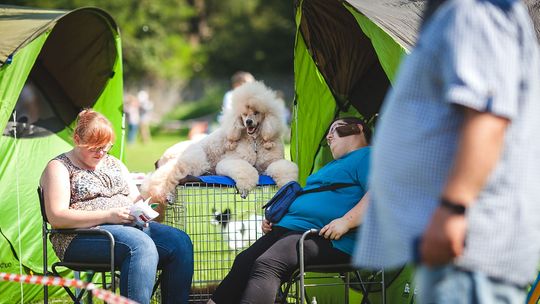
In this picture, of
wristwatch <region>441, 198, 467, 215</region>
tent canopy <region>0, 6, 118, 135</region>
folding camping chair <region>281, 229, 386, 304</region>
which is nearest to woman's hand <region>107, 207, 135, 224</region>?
folding camping chair <region>281, 229, 386, 304</region>

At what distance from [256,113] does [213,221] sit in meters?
0.80

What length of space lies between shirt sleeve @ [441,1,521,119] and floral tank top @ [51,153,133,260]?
286cm

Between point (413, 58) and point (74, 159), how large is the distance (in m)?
2.82

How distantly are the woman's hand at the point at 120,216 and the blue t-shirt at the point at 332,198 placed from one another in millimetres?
824

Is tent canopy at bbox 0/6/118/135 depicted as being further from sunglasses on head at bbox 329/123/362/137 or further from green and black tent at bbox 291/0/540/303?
sunglasses on head at bbox 329/123/362/137

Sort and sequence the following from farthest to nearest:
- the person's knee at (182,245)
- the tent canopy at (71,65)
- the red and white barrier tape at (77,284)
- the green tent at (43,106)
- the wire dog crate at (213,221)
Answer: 1. the tent canopy at (71,65)
2. the green tent at (43,106)
3. the wire dog crate at (213,221)
4. the person's knee at (182,245)
5. the red and white barrier tape at (77,284)

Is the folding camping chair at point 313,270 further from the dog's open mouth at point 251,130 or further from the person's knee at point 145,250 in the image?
the dog's open mouth at point 251,130

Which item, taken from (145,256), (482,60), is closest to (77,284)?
(145,256)

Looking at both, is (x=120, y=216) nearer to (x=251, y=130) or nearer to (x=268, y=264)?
(x=268, y=264)

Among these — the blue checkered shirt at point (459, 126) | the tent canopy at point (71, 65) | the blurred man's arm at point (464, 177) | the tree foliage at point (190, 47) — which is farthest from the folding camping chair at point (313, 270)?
the tree foliage at point (190, 47)

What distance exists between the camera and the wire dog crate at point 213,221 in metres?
5.20

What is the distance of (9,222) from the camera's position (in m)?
5.78

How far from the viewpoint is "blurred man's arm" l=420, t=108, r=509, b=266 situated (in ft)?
7.09

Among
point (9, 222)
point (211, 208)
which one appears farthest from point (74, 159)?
point (9, 222)
